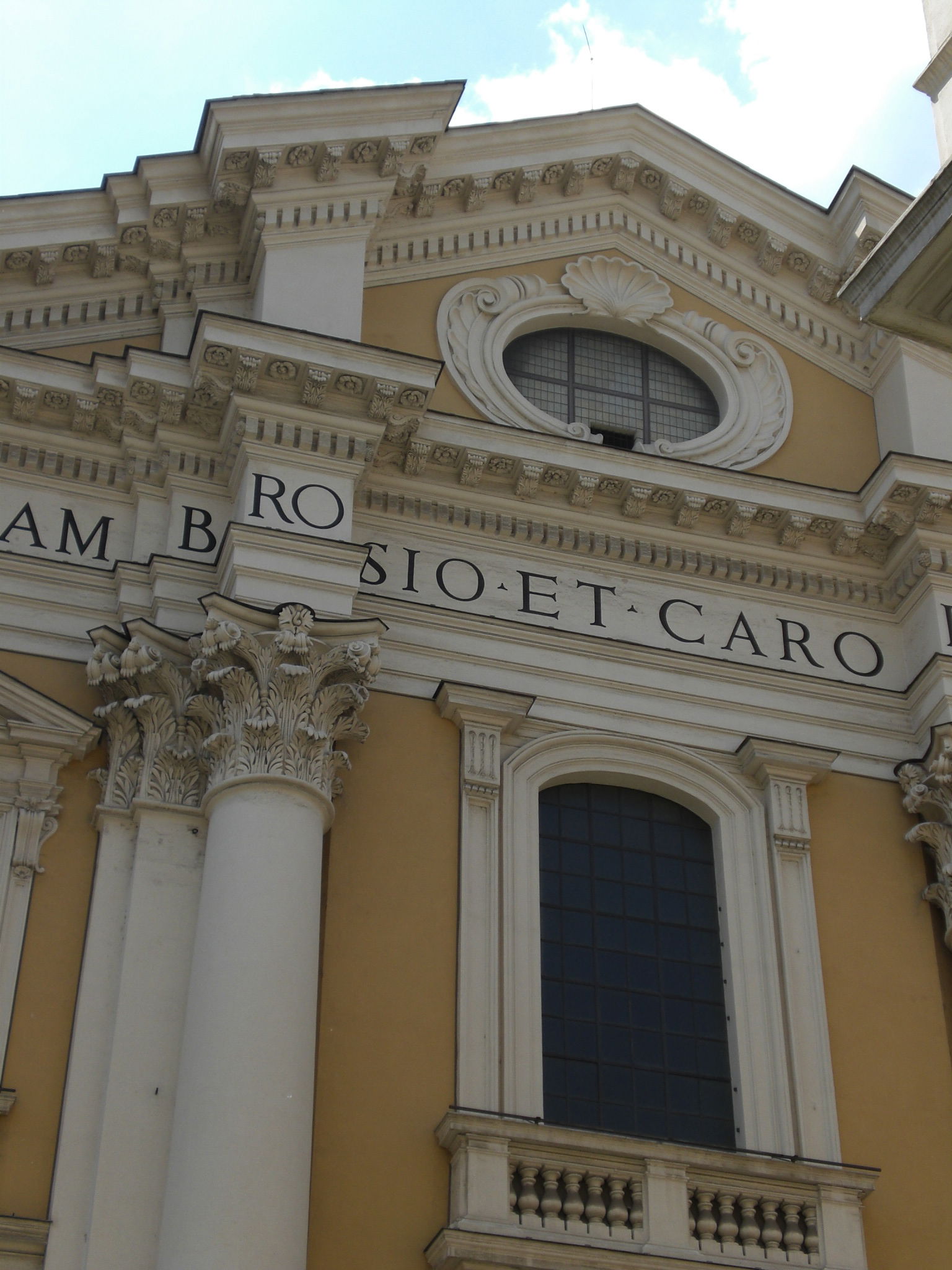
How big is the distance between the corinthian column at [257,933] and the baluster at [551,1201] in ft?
5.98

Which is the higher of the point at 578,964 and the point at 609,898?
the point at 609,898

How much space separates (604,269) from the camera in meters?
20.9

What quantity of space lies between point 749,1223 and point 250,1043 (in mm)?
3969

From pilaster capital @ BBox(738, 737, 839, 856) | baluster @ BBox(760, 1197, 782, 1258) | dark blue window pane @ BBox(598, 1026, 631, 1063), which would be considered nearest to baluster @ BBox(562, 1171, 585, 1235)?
baluster @ BBox(760, 1197, 782, 1258)

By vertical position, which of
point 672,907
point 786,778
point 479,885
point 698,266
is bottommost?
point 479,885

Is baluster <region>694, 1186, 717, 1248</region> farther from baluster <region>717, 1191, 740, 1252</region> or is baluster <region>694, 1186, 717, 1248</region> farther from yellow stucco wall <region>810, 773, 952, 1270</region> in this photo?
yellow stucco wall <region>810, 773, 952, 1270</region>

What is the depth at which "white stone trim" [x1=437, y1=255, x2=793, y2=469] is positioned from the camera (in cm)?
1944

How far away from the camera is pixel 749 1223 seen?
14.8 m

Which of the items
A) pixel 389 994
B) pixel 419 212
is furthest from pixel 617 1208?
pixel 419 212

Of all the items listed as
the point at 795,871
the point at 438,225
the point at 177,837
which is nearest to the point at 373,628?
the point at 177,837

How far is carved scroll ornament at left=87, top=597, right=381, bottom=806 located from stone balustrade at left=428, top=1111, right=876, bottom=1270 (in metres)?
3.03

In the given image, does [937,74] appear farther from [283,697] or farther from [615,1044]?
[615,1044]

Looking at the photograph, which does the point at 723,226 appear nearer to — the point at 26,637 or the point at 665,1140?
the point at 26,637

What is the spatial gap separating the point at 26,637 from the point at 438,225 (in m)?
6.49
